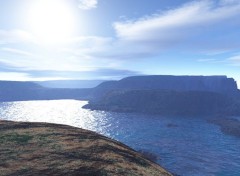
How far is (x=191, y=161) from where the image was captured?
355 ft

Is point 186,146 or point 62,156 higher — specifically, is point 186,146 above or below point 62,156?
below

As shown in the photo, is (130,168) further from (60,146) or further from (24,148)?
(24,148)

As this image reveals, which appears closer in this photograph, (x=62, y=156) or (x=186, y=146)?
(x=62, y=156)

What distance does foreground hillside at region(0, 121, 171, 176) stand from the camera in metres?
23.6

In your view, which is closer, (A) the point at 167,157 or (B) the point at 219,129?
(A) the point at 167,157

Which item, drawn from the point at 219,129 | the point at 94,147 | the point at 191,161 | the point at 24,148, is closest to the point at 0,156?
the point at 24,148

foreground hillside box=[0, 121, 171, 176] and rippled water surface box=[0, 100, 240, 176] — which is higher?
foreground hillside box=[0, 121, 171, 176]

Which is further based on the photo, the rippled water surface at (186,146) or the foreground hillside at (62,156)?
the rippled water surface at (186,146)

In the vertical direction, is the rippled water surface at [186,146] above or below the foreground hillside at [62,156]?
below

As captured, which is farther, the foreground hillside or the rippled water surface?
the rippled water surface

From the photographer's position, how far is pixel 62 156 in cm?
2670

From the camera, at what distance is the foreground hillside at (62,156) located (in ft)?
77.4

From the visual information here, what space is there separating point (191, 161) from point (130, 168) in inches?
3499

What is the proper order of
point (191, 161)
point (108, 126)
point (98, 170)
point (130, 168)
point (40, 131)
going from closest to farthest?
point (98, 170) → point (130, 168) → point (40, 131) → point (191, 161) → point (108, 126)
